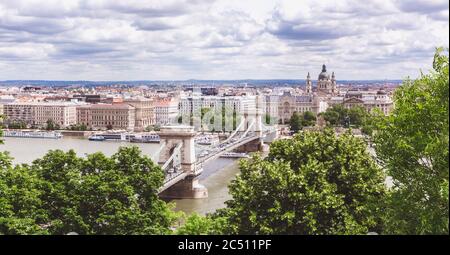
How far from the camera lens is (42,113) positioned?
50.6 meters

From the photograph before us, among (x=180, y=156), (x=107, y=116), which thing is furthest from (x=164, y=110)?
(x=180, y=156)

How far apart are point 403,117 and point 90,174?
174 inches

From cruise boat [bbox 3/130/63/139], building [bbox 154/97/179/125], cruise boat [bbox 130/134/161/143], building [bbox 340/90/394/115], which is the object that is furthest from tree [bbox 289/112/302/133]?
cruise boat [bbox 3/130/63/139]

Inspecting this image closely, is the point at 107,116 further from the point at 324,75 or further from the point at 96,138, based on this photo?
the point at 324,75

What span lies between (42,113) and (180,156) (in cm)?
3471

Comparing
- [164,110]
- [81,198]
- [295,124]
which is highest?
[81,198]

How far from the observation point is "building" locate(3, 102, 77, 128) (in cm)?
5016

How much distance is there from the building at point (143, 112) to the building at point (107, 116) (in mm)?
704

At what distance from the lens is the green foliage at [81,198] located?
24.7 feet

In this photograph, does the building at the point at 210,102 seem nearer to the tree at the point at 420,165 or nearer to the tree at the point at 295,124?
the tree at the point at 295,124

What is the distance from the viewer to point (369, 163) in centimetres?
771
